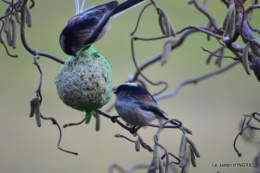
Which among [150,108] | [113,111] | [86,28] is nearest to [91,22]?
[86,28]

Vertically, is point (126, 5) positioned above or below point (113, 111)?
above

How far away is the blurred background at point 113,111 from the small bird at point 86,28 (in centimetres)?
345

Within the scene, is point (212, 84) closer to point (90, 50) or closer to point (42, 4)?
point (42, 4)

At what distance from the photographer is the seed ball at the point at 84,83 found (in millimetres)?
2424

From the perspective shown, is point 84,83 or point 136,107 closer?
point 84,83

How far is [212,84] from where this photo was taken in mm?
7648

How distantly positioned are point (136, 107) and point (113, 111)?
4105 mm

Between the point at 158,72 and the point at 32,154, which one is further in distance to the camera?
the point at 158,72

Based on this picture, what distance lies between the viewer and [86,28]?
275cm

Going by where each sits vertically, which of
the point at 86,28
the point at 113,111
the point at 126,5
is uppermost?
the point at 126,5

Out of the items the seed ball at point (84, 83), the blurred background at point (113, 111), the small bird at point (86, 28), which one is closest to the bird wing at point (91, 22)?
the small bird at point (86, 28)

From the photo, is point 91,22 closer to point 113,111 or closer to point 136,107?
point 136,107

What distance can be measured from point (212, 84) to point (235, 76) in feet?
1.62

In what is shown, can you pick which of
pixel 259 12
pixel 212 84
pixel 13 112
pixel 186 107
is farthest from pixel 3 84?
pixel 259 12
